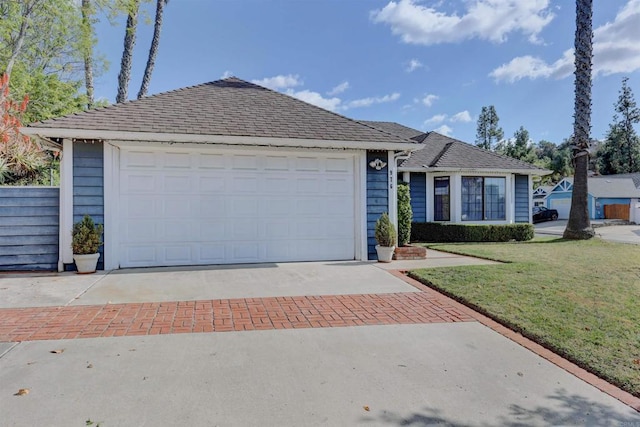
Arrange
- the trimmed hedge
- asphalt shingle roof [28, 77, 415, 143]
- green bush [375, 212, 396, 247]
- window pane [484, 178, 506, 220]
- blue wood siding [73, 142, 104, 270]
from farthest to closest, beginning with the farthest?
window pane [484, 178, 506, 220] → the trimmed hedge → green bush [375, 212, 396, 247] → asphalt shingle roof [28, 77, 415, 143] → blue wood siding [73, 142, 104, 270]

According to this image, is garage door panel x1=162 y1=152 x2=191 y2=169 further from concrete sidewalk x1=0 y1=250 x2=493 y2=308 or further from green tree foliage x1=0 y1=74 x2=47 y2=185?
green tree foliage x1=0 y1=74 x2=47 y2=185

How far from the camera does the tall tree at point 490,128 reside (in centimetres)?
5909

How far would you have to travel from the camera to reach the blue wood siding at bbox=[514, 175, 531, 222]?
15.5 m

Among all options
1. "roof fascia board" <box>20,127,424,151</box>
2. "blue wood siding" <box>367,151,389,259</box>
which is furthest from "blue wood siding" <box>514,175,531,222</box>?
"blue wood siding" <box>367,151,389,259</box>

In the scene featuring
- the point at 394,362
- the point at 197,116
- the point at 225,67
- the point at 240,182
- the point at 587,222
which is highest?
the point at 225,67

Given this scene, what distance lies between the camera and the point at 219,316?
15.4 ft

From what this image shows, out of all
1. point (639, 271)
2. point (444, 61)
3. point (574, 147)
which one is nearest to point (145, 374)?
point (639, 271)

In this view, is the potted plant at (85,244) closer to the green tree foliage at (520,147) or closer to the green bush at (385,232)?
the green bush at (385,232)

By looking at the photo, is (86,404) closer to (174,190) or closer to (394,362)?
(394,362)

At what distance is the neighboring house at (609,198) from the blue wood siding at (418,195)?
82.1 feet

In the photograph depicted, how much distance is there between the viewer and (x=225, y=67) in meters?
17.0

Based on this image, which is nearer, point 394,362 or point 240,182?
point 394,362

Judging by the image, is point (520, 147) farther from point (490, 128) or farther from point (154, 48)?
point (154, 48)

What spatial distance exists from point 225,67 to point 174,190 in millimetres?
11029
